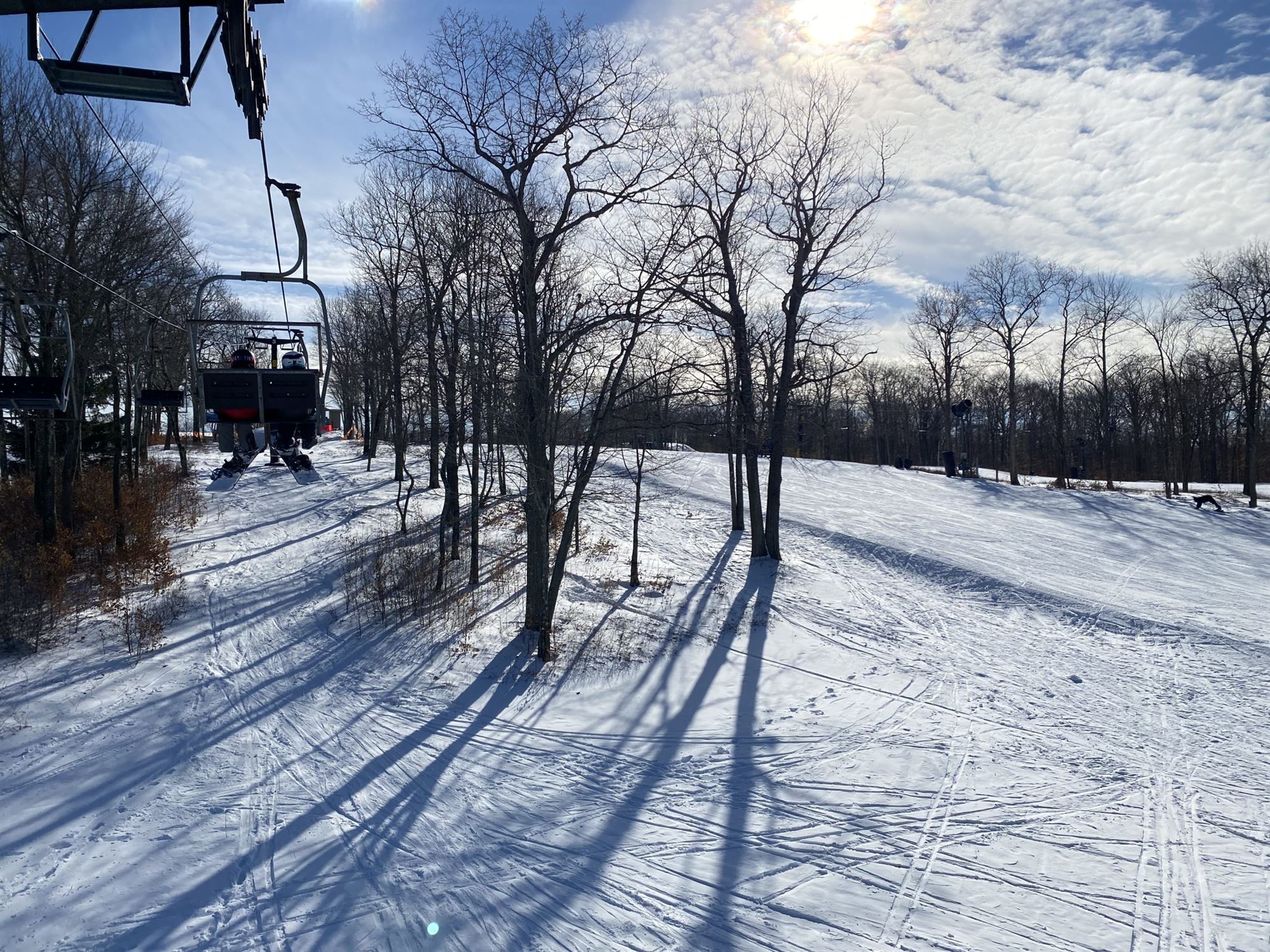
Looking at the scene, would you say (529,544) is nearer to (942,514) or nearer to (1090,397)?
(942,514)

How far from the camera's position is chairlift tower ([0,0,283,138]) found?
3.75 metres

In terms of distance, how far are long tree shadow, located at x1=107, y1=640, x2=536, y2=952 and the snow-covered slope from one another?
0.04 metres

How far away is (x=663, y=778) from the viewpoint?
30.3ft

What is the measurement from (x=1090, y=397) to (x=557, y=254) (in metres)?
67.1

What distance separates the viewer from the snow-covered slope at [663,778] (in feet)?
20.7

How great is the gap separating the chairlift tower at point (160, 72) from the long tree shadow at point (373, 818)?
6194mm

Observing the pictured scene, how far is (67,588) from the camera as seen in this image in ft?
48.9

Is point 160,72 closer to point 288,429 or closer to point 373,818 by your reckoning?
point 373,818

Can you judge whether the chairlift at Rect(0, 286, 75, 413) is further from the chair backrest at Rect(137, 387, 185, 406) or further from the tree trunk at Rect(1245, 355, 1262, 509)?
the tree trunk at Rect(1245, 355, 1262, 509)

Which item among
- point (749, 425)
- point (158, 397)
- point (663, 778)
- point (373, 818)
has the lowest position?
point (663, 778)

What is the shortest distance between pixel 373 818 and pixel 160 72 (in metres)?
7.19

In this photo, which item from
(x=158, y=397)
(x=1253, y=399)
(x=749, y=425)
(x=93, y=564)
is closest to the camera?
(x=749, y=425)

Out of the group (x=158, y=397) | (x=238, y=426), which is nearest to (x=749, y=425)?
(x=238, y=426)

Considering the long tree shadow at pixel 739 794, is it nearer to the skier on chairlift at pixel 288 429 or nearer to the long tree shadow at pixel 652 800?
the long tree shadow at pixel 652 800
